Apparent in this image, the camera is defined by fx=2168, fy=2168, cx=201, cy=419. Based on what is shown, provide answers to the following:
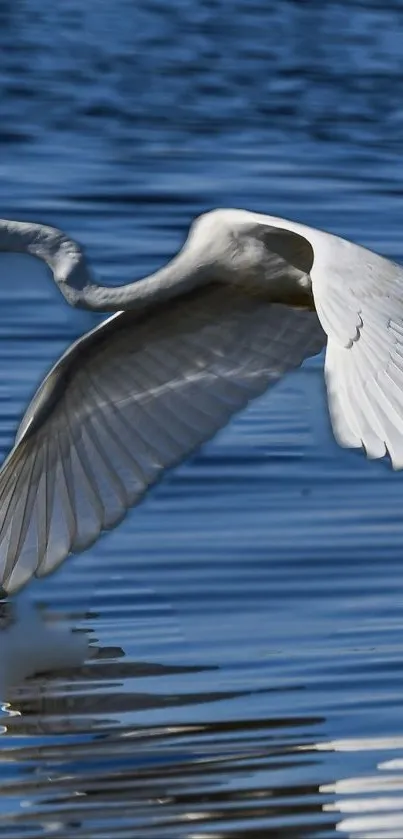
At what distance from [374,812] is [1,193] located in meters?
9.60

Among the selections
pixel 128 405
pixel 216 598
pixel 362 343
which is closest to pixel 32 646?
pixel 216 598

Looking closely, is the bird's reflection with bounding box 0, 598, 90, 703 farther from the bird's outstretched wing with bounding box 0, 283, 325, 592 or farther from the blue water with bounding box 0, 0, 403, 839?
the bird's outstretched wing with bounding box 0, 283, 325, 592

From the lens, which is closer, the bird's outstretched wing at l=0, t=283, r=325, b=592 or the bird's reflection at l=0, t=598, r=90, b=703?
the bird's reflection at l=0, t=598, r=90, b=703

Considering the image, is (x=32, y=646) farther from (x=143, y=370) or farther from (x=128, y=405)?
(x=143, y=370)

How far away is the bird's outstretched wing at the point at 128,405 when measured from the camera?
8.59m

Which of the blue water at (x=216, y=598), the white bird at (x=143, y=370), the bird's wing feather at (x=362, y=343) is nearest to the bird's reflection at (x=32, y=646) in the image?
the blue water at (x=216, y=598)

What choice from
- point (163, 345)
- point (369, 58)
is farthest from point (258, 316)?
point (369, 58)

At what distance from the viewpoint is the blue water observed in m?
6.74

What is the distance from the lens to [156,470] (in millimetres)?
8750

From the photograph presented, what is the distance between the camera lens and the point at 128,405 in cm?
882

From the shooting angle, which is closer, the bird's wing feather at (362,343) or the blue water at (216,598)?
the bird's wing feather at (362,343)

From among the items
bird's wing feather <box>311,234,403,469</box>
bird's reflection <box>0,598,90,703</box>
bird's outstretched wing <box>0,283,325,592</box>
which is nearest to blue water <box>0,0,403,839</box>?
bird's reflection <box>0,598,90,703</box>

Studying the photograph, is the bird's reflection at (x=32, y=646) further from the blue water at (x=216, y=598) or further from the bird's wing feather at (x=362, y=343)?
the bird's wing feather at (x=362, y=343)

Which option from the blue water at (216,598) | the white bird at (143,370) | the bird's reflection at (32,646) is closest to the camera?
the blue water at (216,598)
